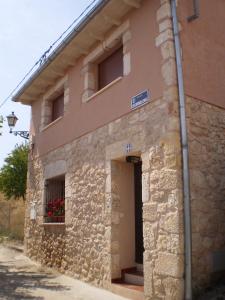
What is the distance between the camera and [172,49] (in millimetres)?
5312

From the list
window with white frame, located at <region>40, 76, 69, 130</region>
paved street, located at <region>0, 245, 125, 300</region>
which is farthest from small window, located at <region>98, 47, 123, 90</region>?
paved street, located at <region>0, 245, 125, 300</region>

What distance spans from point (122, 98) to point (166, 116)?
124cm

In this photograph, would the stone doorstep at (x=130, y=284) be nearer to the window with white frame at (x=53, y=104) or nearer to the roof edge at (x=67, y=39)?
the window with white frame at (x=53, y=104)

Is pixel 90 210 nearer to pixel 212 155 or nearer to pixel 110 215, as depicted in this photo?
pixel 110 215

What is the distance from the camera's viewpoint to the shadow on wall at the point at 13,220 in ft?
50.6

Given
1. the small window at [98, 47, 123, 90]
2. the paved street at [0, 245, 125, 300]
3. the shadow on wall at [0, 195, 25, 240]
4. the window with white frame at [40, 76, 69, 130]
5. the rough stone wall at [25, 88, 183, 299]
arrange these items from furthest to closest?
the shadow on wall at [0, 195, 25, 240] < the window with white frame at [40, 76, 69, 130] < the small window at [98, 47, 123, 90] < the paved street at [0, 245, 125, 300] < the rough stone wall at [25, 88, 183, 299]

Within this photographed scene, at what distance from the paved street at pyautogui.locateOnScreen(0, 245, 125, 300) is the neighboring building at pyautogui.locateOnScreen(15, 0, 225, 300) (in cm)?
23

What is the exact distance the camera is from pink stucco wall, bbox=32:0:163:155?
18.5 ft

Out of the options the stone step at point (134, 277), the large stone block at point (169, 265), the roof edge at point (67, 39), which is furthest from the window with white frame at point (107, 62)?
the stone step at point (134, 277)

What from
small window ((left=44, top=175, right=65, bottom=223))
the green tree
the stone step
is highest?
the green tree

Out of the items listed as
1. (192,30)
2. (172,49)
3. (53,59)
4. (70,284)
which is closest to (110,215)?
(70,284)

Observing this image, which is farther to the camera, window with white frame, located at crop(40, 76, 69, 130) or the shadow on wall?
the shadow on wall

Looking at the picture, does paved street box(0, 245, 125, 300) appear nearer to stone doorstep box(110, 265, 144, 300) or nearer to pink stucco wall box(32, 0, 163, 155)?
stone doorstep box(110, 265, 144, 300)

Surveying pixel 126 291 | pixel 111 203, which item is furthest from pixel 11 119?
pixel 126 291
